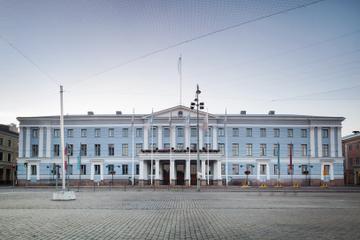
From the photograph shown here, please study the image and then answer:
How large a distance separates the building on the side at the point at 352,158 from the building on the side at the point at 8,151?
68.6 m

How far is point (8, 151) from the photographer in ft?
267

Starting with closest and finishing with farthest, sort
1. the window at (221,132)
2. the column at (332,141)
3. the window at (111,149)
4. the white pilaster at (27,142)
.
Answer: the column at (332,141) → the window at (221,132) → the window at (111,149) → the white pilaster at (27,142)

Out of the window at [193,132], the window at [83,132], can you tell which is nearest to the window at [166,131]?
the window at [193,132]

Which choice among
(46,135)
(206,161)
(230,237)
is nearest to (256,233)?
(230,237)

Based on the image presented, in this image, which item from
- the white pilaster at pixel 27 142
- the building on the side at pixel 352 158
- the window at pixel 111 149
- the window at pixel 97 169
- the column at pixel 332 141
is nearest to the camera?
the column at pixel 332 141

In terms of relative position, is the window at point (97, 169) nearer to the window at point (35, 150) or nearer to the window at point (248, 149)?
the window at point (35, 150)

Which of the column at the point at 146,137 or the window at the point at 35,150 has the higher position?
the column at the point at 146,137

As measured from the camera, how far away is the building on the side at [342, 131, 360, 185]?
77312 millimetres

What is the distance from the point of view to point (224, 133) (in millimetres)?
67000

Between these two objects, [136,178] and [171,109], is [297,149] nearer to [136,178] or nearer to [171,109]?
[171,109]

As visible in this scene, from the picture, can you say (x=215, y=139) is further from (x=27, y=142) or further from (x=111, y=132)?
(x=27, y=142)

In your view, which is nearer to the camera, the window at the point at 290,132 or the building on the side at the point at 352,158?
the window at the point at 290,132

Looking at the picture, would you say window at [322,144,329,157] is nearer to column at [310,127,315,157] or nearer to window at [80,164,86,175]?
column at [310,127,315,157]

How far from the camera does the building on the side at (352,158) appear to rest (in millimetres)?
77312
